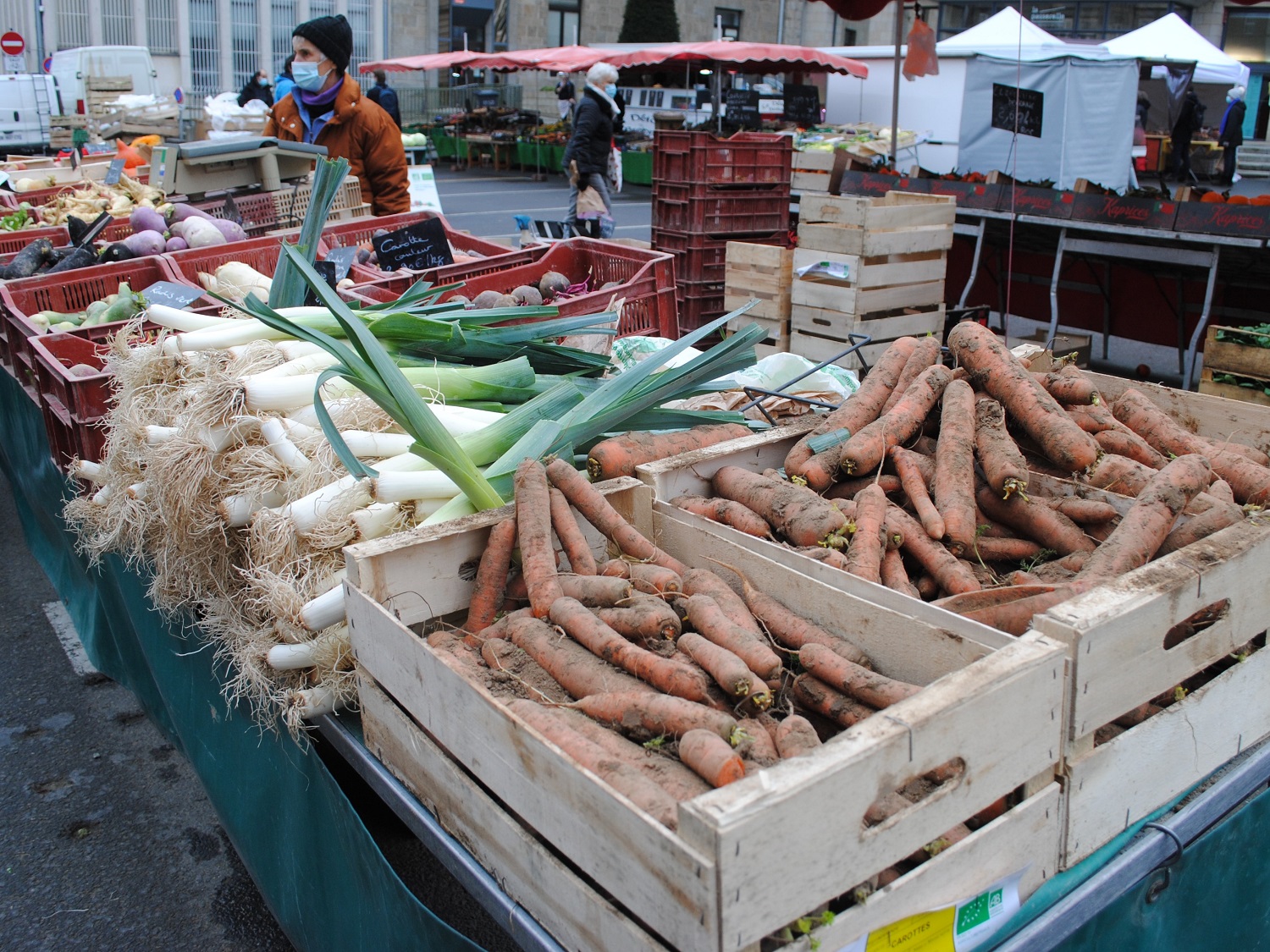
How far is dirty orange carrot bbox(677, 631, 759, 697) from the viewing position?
1700mm

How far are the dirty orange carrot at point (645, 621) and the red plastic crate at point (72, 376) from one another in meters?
2.25

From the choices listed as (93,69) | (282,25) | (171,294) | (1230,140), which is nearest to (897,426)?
(171,294)

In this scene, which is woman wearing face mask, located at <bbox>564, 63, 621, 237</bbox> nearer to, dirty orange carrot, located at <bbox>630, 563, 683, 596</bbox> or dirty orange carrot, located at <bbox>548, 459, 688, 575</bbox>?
dirty orange carrot, located at <bbox>548, 459, 688, 575</bbox>

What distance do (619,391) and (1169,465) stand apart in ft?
4.41

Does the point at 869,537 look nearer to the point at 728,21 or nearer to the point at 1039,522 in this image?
the point at 1039,522

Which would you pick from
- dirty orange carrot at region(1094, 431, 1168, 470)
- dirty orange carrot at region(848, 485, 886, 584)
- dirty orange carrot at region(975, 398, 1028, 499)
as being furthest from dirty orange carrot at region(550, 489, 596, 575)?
dirty orange carrot at region(1094, 431, 1168, 470)

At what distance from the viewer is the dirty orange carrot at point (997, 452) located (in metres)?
2.31

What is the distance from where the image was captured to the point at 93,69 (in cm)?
2170

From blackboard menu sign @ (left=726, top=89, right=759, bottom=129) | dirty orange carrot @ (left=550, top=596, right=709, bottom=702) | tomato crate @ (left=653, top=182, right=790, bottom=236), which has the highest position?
blackboard menu sign @ (left=726, top=89, right=759, bottom=129)

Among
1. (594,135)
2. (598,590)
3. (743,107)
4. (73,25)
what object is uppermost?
(73,25)

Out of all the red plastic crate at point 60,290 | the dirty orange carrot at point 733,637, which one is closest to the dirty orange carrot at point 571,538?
the dirty orange carrot at point 733,637

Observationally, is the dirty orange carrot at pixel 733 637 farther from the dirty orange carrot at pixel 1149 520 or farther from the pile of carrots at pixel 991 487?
the dirty orange carrot at pixel 1149 520

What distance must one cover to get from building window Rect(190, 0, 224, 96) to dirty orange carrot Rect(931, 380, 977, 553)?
104 feet

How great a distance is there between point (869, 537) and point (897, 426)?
498 millimetres
